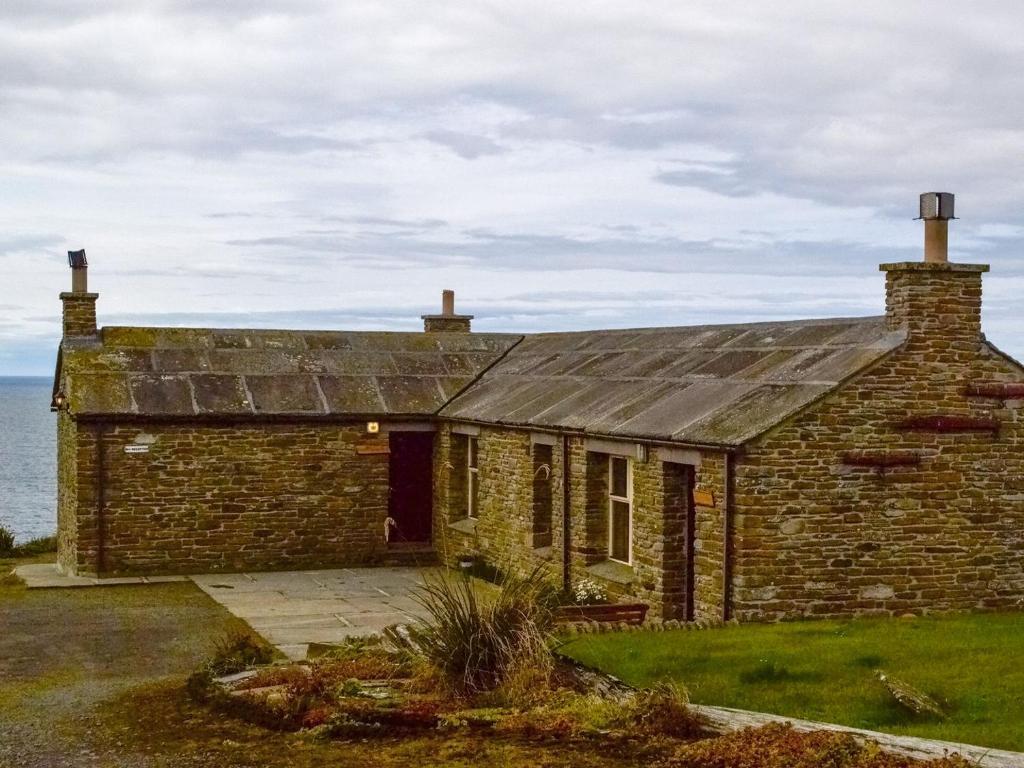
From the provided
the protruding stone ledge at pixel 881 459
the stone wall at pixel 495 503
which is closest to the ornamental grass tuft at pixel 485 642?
the protruding stone ledge at pixel 881 459

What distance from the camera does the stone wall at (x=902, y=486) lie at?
15.7m

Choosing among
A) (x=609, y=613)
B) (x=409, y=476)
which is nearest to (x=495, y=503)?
(x=409, y=476)

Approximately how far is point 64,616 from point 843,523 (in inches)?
399

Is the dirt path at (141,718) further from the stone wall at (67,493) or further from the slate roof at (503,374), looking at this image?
the slate roof at (503,374)

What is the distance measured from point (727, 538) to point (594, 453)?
11.4 ft

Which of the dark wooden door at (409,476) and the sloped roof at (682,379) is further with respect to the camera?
the dark wooden door at (409,476)

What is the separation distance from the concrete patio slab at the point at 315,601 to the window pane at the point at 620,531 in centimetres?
273

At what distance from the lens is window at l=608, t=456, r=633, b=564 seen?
61.2 ft

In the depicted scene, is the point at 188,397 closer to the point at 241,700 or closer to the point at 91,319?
the point at 91,319

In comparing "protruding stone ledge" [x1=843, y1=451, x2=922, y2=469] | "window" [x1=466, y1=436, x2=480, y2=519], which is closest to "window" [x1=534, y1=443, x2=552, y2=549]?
"window" [x1=466, y1=436, x2=480, y2=519]

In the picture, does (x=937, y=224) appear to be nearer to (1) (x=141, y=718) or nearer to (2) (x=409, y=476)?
(1) (x=141, y=718)

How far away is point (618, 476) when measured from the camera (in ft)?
61.6

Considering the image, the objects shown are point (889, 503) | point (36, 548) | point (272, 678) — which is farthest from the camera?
point (36, 548)

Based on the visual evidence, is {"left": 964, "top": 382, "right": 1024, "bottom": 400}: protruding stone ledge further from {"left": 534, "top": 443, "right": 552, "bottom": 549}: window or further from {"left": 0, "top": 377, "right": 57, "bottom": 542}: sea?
{"left": 0, "top": 377, "right": 57, "bottom": 542}: sea
